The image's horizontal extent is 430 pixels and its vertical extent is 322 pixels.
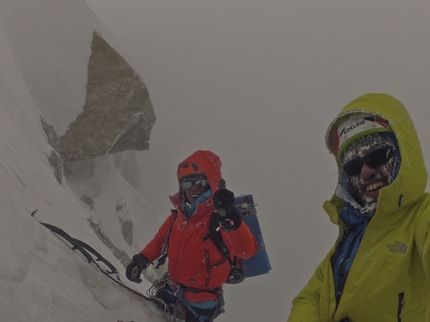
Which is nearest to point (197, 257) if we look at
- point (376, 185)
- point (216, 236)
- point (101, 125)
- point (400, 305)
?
point (216, 236)

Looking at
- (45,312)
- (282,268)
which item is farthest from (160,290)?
(282,268)

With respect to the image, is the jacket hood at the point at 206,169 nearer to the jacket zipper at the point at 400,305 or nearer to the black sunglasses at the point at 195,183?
the black sunglasses at the point at 195,183

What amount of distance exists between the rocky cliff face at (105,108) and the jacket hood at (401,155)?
29.9 ft

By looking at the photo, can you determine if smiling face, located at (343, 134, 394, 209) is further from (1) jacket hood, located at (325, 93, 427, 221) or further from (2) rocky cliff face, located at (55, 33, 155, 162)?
(2) rocky cliff face, located at (55, 33, 155, 162)

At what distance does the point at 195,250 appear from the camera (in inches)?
176

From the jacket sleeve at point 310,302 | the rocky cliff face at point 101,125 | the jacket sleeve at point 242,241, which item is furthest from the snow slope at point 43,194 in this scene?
the jacket sleeve at point 310,302

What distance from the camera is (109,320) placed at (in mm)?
3256

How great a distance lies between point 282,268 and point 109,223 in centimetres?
2460

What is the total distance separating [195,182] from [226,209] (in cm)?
119

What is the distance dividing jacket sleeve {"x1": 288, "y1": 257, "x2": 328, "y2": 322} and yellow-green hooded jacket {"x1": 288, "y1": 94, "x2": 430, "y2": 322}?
3.3 inches

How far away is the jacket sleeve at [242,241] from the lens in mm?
3996

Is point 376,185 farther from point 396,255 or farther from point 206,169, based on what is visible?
point 206,169

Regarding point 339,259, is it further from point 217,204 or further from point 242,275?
point 242,275

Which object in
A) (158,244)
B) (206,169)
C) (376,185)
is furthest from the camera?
(158,244)
